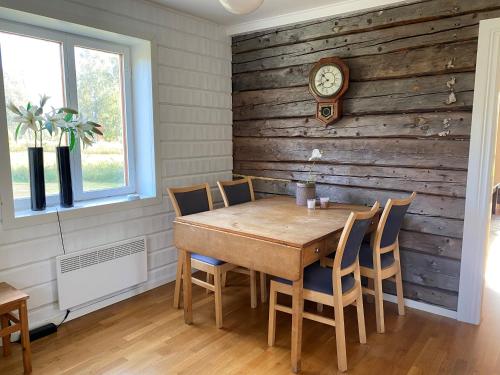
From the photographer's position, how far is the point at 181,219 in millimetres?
2566

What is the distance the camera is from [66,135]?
9.16ft

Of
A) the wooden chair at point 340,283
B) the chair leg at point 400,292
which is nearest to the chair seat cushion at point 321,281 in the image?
the wooden chair at point 340,283

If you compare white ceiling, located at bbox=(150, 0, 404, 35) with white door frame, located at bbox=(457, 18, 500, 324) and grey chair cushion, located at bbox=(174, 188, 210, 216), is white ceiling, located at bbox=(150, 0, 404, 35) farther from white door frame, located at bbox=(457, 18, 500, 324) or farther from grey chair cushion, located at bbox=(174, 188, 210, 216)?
grey chair cushion, located at bbox=(174, 188, 210, 216)

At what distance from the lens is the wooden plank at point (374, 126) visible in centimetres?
262

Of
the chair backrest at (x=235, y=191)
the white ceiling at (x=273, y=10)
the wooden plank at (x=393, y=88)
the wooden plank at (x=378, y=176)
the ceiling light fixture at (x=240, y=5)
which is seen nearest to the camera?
the ceiling light fixture at (x=240, y=5)

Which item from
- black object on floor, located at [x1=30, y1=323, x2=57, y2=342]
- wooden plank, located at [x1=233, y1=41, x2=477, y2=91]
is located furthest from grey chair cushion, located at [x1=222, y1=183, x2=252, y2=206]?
black object on floor, located at [x1=30, y1=323, x2=57, y2=342]

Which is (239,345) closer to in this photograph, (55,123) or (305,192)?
(305,192)

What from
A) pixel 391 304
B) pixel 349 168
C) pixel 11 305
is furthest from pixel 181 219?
pixel 391 304

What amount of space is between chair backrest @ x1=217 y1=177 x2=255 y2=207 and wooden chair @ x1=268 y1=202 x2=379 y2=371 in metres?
1.10

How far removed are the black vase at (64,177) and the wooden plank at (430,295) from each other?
2519 mm

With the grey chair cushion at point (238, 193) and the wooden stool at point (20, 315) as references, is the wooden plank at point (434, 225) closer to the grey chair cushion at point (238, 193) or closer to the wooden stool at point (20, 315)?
the grey chair cushion at point (238, 193)

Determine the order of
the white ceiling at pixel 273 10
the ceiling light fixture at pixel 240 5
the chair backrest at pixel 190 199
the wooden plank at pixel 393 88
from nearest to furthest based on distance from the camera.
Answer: the ceiling light fixture at pixel 240 5 < the wooden plank at pixel 393 88 < the chair backrest at pixel 190 199 < the white ceiling at pixel 273 10

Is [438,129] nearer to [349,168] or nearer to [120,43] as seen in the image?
[349,168]

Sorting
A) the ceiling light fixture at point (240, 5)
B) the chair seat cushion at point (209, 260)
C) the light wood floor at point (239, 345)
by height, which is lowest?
the light wood floor at point (239, 345)
